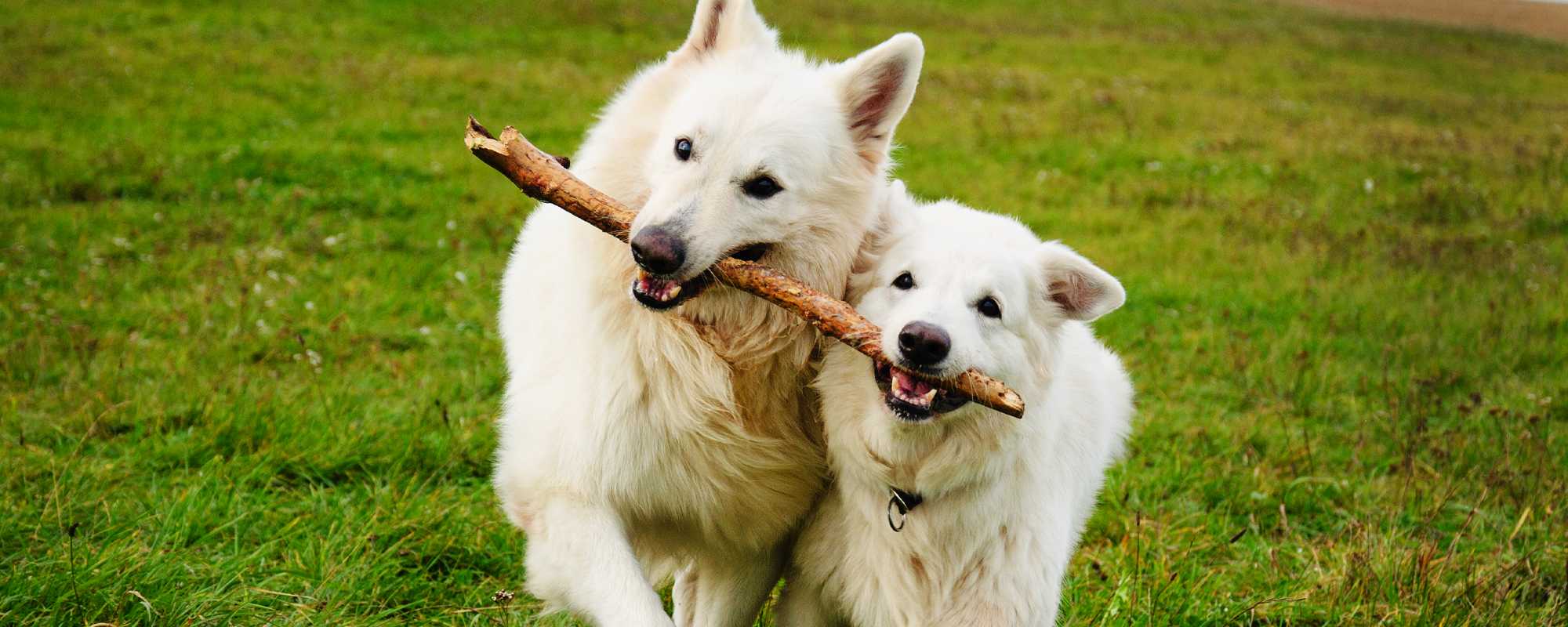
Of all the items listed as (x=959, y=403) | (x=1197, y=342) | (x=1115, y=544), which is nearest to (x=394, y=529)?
(x=959, y=403)

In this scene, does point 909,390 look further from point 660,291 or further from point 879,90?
point 879,90

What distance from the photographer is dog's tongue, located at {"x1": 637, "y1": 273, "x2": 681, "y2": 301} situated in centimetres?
310

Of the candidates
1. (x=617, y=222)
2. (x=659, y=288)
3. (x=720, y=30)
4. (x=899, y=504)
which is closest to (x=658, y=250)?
(x=659, y=288)

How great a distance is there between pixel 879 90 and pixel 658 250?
1.10m

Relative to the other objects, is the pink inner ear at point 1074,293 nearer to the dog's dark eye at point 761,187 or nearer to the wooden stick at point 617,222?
the wooden stick at point 617,222

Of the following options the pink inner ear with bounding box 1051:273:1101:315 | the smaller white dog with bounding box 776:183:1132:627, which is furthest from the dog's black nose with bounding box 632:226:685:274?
the pink inner ear with bounding box 1051:273:1101:315

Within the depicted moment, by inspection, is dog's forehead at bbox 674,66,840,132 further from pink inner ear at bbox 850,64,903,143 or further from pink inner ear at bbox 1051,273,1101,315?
pink inner ear at bbox 1051,273,1101,315

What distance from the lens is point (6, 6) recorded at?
16.5m

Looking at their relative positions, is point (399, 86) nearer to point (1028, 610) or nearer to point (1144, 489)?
point (1144, 489)

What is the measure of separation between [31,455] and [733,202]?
129 inches

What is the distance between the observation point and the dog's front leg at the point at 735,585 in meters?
3.73

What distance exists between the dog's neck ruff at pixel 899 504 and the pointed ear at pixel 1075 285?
0.86m

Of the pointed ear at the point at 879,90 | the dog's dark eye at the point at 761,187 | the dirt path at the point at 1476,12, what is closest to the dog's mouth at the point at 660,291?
the dog's dark eye at the point at 761,187

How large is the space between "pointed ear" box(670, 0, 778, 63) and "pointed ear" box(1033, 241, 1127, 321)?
1.29 m
